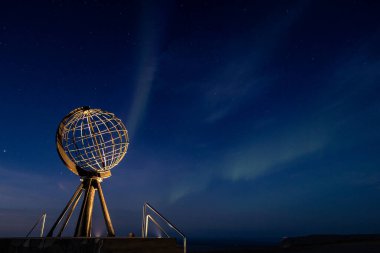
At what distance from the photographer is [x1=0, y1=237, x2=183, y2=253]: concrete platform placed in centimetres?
810

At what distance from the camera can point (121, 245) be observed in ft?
27.3

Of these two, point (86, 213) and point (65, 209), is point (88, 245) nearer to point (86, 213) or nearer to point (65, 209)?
point (86, 213)

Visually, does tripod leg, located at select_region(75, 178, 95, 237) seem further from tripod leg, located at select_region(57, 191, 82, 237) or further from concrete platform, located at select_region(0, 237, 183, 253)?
concrete platform, located at select_region(0, 237, 183, 253)

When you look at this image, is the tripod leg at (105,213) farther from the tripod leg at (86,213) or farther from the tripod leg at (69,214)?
the tripod leg at (69,214)

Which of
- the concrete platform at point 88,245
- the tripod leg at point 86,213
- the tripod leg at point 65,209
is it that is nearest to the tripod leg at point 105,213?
the tripod leg at point 86,213

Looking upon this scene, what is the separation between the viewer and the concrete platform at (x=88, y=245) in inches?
319

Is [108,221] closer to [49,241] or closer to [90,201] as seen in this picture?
[90,201]

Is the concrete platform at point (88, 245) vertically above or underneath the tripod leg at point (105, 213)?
underneath

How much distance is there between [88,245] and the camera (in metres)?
8.17

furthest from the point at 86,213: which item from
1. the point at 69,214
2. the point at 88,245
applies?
the point at 88,245

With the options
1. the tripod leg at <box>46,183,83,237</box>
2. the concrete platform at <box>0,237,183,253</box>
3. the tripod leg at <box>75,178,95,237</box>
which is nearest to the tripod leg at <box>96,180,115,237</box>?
the tripod leg at <box>75,178,95,237</box>

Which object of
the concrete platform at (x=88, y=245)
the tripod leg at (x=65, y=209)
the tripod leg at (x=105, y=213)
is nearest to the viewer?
the concrete platform at (x=88, y=245)

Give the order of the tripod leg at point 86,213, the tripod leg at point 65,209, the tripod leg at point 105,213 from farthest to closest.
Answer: the tripod leg at point 105,213 < the tripod leg at point 86,213 < the tripod leg at point 65,209

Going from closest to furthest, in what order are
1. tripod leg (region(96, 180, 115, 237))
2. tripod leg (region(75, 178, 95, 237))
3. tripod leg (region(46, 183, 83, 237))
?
tripod leg (region(46, 183, 83, 237))
tripod leg (region(75, 178, 95, 237))
tripod leg (region(96, 180, 115, 237))
